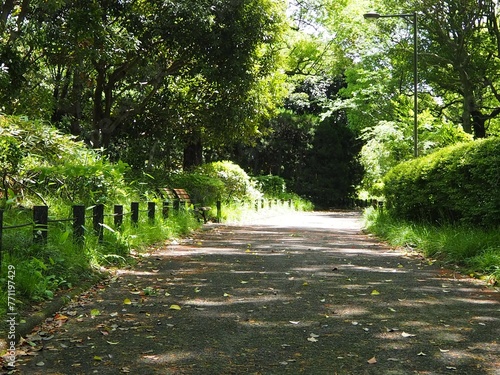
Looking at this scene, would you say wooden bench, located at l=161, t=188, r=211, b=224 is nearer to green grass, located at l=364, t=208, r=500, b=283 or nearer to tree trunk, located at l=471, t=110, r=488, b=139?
green grass, located at l=364, t=208, r=500, b=283

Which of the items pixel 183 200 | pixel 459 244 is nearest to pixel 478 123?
pixel 183 200

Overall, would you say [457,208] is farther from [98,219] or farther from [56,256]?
[56,256]

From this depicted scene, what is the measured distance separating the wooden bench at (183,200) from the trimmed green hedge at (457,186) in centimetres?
649

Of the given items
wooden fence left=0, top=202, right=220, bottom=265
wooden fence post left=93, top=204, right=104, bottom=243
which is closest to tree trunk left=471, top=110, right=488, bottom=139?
wooden fence left=0, top=202, right=220, bottom=265

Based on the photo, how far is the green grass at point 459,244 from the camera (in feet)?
29.1

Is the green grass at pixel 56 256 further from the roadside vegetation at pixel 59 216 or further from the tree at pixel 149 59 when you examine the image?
the tree at pixel 149 59

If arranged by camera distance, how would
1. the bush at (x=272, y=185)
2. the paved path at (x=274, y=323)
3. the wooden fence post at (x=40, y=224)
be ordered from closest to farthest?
the paved path at (x=274, y=323) < the wooden fence post at (x=40, y=224) < the bush at (x=272, y=185)

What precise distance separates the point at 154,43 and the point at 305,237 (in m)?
8.41

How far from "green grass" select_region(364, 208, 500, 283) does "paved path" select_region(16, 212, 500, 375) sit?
1.57ft

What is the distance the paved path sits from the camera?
446 centimetres

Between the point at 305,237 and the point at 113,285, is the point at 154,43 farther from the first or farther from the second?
the point at 113,285

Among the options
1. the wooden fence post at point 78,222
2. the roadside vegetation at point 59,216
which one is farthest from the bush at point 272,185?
the wooden fence post at point 78,222

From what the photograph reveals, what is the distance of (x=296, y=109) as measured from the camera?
47094 millimetres

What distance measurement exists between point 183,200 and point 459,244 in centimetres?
1046
